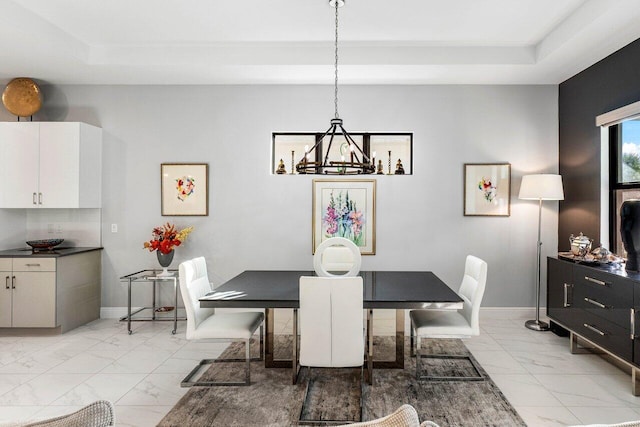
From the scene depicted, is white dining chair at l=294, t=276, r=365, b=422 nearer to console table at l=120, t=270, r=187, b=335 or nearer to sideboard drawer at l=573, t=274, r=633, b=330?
sideboard drawer at l=573, t=274, r=633, b=330

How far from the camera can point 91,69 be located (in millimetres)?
4230

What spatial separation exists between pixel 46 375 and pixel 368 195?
11.3 feet

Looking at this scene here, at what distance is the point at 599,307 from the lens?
317cm

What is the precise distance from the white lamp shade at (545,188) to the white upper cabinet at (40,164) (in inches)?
190

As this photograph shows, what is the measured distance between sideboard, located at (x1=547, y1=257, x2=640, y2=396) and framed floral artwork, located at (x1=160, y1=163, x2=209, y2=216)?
12.4 ft

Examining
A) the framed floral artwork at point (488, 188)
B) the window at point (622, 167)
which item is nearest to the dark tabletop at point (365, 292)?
the framed floral artwork at point (488, 188)

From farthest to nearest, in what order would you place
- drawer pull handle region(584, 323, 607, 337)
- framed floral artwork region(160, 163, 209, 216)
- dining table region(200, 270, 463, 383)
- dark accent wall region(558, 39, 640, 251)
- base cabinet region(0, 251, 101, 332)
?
framed floral artwork region(160, 163, 209, 216) < base cabinet region(0, 251, 101, 332) < dark accent wall region(558, 39, 640, 251) < drawer pull handle region(584, 323, 607, 337) < dining table region(200, 270, 463, 383)

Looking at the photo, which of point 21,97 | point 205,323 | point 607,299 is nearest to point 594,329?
point 607,299

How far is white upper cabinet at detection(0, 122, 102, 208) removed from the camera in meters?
4.33

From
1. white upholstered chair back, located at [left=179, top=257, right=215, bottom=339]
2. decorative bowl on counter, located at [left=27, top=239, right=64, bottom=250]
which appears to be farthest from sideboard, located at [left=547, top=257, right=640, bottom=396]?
decorative bowl on counter, located at [left=27, top=239, right=64, bottom=250]

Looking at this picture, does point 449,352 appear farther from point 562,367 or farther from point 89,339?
point 89,339

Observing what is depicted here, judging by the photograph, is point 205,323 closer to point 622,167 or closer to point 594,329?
point 594,329

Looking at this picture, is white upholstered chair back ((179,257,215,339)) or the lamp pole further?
the lamp pole

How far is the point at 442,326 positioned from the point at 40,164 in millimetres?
4365
